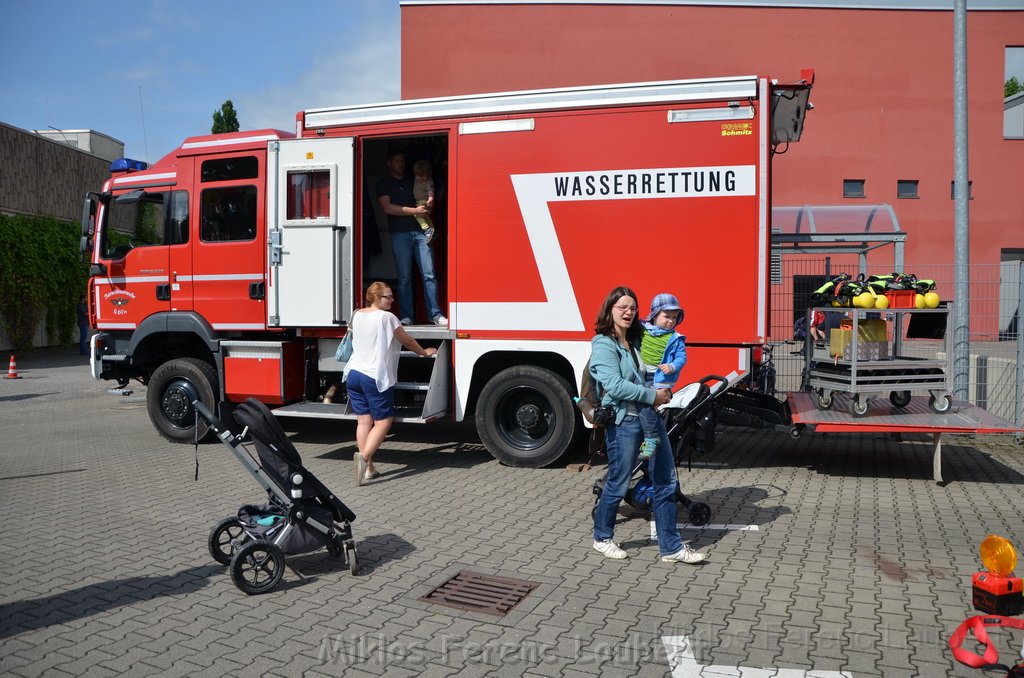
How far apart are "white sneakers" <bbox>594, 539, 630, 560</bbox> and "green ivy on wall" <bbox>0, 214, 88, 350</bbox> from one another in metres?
21.9

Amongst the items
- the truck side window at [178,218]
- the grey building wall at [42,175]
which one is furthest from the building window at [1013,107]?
the grey building wall at [42,175]

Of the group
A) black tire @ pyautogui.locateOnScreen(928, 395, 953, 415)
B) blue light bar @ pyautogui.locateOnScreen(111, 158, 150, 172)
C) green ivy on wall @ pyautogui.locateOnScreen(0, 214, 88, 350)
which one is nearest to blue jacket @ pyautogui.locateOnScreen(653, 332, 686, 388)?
black tire @ pyautogui.locateOnScreen(928, 395, 953, 415)

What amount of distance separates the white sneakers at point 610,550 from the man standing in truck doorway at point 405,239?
3796 millimetres

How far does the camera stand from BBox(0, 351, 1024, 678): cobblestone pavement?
357 cm

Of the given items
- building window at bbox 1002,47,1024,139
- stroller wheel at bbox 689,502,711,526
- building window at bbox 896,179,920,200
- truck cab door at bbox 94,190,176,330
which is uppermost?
building window at bbox 1002,47,1024,139

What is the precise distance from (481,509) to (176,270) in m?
4.85

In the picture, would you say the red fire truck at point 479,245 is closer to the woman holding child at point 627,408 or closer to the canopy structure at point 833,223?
the woman holding child at point 627,408

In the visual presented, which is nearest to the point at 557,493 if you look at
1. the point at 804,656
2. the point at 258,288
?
the point at 804,656

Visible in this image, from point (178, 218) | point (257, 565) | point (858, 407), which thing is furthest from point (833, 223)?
point (257, 565)

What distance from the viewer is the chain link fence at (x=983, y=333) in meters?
8.35

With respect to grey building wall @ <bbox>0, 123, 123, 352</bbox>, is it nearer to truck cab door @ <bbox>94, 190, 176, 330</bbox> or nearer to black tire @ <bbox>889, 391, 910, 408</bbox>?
truck cab door @ <bbox>94, 190, 176, 330</bbox>

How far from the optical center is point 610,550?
4859 millimetres

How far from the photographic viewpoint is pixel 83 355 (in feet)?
72.8

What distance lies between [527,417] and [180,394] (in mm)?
4120
